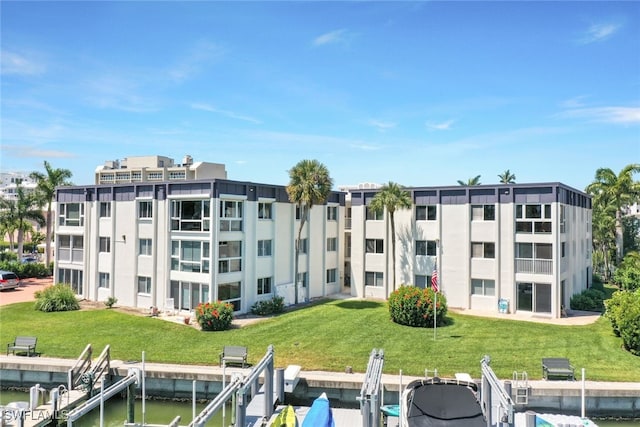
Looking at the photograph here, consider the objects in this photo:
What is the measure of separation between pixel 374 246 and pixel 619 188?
89.8 ft

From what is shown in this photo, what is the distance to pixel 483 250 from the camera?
32.7 meters

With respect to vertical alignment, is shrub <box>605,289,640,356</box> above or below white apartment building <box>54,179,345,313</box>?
below

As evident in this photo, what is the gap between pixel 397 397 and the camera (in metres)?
18.0

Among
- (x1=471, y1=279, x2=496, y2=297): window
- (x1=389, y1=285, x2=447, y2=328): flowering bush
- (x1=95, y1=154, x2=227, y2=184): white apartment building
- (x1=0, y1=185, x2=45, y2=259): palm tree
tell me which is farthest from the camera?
(x1=95, y1=154, x2=227, y2=184): white apartment building

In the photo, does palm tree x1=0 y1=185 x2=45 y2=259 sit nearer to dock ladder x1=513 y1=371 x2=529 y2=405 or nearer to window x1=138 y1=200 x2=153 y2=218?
window x1=138 y1=200 x2=153 y2=218

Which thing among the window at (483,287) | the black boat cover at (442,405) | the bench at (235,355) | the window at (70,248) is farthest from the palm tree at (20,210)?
the black boat cover at (442,405)

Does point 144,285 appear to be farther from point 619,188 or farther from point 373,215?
point 619,188

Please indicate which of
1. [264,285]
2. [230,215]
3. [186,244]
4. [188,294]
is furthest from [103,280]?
[264,285]

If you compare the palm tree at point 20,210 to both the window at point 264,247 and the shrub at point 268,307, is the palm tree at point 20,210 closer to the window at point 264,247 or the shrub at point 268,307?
the window at point 264,247

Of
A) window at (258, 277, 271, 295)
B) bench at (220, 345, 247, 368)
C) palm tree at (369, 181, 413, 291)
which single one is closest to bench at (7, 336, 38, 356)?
bench at (220, 345, 247, 368)

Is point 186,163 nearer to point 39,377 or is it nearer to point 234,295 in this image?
point 234,295

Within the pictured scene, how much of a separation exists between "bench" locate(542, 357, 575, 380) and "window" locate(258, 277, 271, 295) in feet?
61.9

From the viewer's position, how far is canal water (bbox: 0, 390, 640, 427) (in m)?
17.5

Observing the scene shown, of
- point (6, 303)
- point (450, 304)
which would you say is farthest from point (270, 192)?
point (6, 303)
